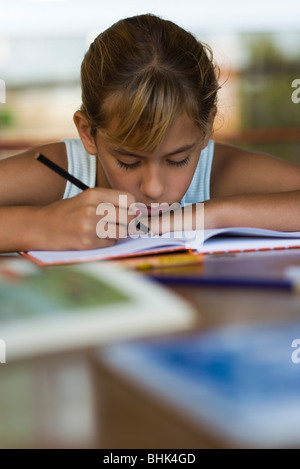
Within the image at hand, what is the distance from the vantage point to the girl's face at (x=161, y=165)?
0.98m

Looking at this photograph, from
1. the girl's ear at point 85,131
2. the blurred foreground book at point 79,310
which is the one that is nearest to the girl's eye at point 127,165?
the girl's ear at point 85,131

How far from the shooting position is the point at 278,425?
32 centimetres

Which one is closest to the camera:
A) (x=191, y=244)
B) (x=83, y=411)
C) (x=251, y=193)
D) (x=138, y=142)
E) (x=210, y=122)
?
(x=83, y=411)

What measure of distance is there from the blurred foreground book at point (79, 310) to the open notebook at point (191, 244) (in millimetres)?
105

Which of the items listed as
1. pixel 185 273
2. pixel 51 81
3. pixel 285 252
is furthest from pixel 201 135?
pixel 51 81

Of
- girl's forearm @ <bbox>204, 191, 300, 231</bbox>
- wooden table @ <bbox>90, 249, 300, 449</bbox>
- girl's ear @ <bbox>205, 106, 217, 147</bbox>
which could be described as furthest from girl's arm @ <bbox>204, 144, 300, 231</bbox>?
wooden table @ <bbox>90, 249, 300, 449</bbox>

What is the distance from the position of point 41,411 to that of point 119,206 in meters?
0.60

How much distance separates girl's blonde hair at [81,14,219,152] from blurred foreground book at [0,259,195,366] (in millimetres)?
341

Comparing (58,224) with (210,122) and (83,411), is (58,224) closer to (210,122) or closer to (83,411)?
(210,122)

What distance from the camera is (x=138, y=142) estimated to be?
97 cm

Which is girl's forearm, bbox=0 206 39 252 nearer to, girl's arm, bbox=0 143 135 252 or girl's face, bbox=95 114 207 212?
girl's arm, bbox=0 143 135 252

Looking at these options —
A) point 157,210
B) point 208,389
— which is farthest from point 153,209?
point 208,389

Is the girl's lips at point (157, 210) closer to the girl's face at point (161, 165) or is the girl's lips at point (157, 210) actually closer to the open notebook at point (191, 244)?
the girl's face at point (161, 165)

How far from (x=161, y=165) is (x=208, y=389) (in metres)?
0.67
